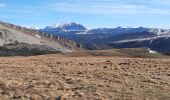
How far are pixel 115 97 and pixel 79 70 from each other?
9784 mm

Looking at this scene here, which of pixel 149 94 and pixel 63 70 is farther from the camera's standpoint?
pixel 63 70

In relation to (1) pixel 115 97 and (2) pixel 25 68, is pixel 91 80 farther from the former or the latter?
(2) pixel 25 68

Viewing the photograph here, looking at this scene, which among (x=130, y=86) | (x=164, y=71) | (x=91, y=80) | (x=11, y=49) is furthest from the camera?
(x=11, y=49)

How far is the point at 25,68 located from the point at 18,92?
9.81 meters

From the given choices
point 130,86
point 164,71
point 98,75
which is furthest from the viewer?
point 164,71

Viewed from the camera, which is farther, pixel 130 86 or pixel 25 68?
pixel 25 68

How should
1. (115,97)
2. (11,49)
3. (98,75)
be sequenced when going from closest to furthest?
1. (115,97)
2. (98,75)
3. (11,49)

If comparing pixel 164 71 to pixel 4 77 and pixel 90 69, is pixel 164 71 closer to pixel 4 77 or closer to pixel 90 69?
pixel 90 69

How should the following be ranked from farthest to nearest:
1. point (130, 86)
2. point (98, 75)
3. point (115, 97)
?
point (98, 75) < point (130, 86) < point (115, 97)

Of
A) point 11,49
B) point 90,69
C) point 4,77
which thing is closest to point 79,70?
point 90,69

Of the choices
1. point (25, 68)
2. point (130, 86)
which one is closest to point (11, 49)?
point (25, 68)

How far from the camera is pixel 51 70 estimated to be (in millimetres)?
33562

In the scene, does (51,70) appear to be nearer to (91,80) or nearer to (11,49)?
(91,80)

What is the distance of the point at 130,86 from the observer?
26516mm
